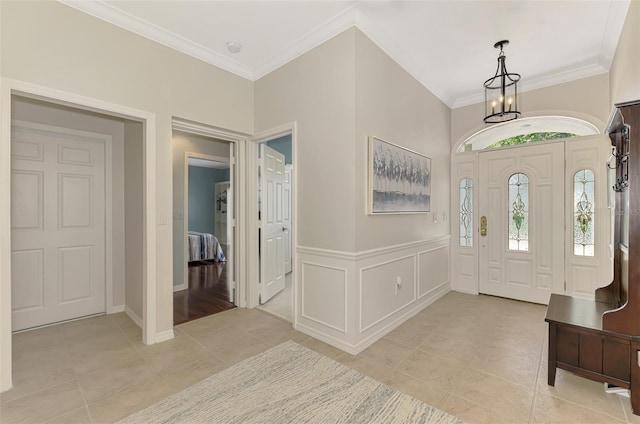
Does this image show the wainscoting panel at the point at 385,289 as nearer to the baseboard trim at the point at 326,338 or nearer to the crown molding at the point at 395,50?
the baseboard trim at the point at 326,338

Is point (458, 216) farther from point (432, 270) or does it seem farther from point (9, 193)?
point (9, 193)

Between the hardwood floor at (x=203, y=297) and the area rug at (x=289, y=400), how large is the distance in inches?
56.7

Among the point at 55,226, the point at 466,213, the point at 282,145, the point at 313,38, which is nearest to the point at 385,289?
the point at 466,213

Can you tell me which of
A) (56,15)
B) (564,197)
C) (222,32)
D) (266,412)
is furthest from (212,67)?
(564,197)

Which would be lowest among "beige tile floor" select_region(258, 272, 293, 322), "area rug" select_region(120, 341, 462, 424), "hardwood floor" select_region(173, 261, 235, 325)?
"area rug" select_region(120, 341, 462, 424)

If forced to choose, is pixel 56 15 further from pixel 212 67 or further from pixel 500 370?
pixel 500 370

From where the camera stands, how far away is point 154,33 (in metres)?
2.73

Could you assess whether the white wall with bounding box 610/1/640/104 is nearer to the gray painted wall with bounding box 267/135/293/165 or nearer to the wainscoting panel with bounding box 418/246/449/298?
the wainscoting panel with bounding box 418/246/449/298

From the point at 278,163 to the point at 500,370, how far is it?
11.5 feet

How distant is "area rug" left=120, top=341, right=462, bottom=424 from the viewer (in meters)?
1.78

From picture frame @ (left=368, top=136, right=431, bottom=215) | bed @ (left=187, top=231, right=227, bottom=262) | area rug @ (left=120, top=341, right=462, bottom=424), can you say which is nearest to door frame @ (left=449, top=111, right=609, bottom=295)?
Result: picture frame @ (left=368, top=136, right=431, bottom=215)

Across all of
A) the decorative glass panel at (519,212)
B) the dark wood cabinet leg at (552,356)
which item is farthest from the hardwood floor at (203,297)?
the decorative glass panel at (519,212)

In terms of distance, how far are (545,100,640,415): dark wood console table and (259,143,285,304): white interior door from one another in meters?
2.99

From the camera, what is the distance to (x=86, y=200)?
11.2ft
